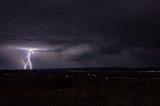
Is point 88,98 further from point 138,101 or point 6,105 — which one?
point 6,105

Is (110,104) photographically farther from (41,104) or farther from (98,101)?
(41,104)

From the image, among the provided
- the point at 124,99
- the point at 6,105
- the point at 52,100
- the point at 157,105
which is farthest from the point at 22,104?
the point at 157,105

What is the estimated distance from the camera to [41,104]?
754 inches

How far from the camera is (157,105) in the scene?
693 inches

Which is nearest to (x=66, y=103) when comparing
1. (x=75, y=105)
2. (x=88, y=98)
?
(x=75, y=105)

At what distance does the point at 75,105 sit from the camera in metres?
18.4

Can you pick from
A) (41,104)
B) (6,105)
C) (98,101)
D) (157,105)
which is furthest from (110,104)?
(6,105)

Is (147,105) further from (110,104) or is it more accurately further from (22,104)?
(22,104)

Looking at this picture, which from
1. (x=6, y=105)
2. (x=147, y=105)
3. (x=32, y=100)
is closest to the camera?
(x=147, y=105)

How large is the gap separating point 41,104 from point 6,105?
2187mm

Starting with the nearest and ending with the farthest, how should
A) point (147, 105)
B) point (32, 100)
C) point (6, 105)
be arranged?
point (147, 105)
point (6, 105)
point (32, 100)

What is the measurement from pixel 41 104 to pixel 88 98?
361 centimetres

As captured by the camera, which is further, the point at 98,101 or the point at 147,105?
the point at 98,101

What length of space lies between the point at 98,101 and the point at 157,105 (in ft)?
12.9
